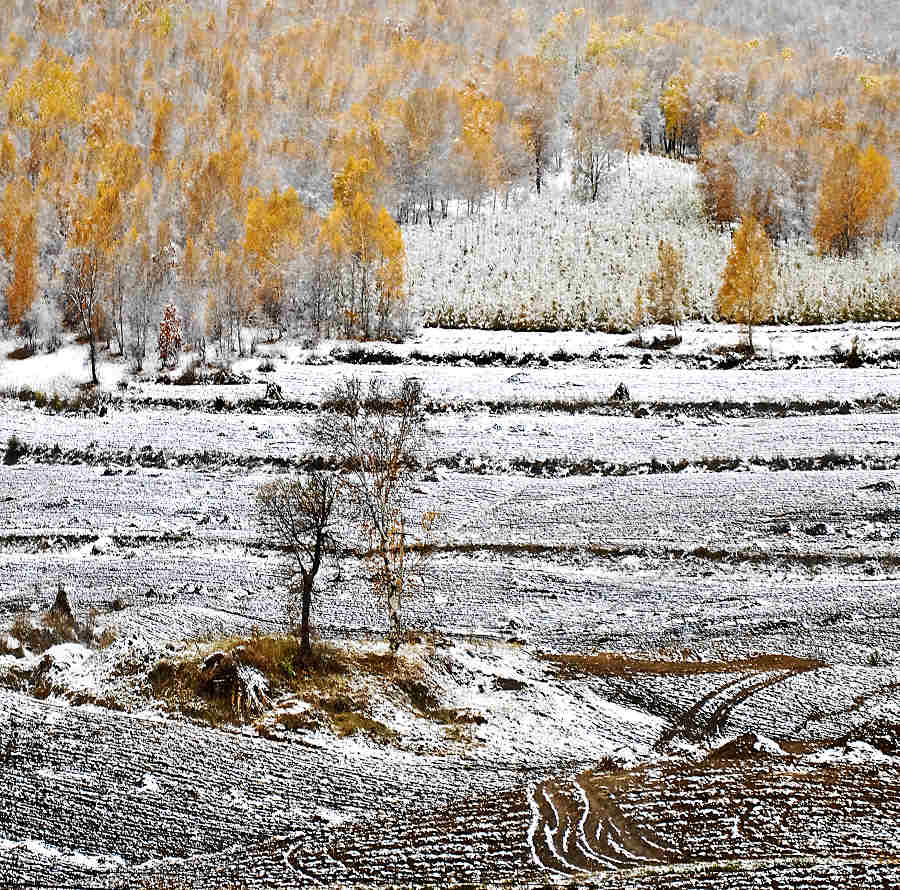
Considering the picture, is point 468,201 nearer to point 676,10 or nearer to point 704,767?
point 704,767

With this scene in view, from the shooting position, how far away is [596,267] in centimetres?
6931

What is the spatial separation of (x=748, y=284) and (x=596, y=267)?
16.0 m

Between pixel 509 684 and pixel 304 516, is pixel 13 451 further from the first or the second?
pixel 509 684

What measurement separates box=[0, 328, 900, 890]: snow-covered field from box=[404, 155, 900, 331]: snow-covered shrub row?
17.5 meters

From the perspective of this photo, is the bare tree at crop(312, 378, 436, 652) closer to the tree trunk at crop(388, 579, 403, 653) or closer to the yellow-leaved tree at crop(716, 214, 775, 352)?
the tree trunk at crop(388, 579, 403, 653)

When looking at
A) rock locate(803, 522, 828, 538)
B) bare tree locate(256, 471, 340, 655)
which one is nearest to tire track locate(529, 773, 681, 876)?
bare tree locate(256, 471, 340, 655)

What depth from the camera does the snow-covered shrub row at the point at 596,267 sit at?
61.2m

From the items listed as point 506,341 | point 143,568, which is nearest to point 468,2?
point 506,341

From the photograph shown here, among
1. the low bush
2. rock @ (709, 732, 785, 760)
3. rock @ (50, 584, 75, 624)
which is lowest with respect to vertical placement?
rock @ (709, 732, 785, 760)

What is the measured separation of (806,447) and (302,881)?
1130 inches

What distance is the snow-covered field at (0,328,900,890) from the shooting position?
15008 mm

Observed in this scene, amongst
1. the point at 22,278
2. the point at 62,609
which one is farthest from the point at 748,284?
the point at 22,278

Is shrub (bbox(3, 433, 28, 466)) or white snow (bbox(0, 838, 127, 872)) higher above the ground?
shrub (bbox(3, 433, 28, 466))

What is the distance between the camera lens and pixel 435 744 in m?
18.3
